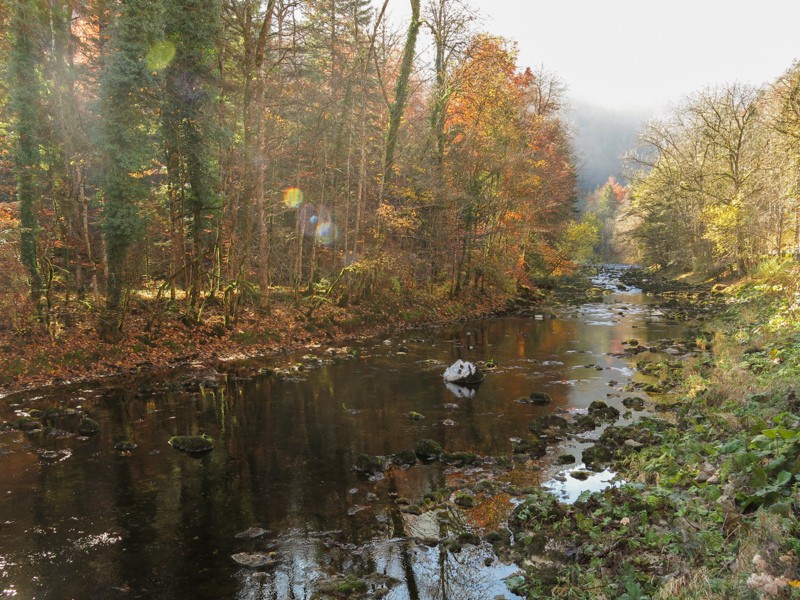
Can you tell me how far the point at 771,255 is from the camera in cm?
3219

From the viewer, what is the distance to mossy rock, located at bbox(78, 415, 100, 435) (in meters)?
11.6

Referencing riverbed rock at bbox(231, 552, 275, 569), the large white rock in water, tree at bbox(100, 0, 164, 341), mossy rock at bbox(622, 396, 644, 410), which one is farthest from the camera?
tree at bbox(100, 0, 164, 341)

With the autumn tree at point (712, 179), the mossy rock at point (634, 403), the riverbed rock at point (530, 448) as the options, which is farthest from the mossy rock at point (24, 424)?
the autumn tree at point (712, 179)

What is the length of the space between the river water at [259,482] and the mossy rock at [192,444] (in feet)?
0.60

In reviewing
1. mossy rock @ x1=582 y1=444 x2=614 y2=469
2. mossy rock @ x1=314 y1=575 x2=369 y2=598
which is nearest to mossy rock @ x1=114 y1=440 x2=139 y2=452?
mossy rock @ x1=314 y1=575 x2=369 y2=598

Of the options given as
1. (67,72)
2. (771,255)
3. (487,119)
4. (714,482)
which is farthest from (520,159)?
(714,482)

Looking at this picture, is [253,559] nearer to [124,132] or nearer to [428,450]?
[428,450]

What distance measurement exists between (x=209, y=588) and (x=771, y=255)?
122ft

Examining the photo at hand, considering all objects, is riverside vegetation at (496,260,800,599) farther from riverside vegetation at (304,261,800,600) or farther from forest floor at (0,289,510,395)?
forest floor at (0,289,510,395)

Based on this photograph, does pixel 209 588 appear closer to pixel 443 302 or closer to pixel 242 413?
pixel 242 413

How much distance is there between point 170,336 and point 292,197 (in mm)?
11025

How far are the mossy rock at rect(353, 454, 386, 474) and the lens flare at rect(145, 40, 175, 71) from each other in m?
16.0

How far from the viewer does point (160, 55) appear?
18656 millimetres

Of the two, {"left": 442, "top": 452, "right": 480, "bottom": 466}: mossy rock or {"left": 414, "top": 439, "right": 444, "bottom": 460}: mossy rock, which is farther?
{"left": 414, "top": 439, "right": 444, "bottom": 460}: mossy rock
